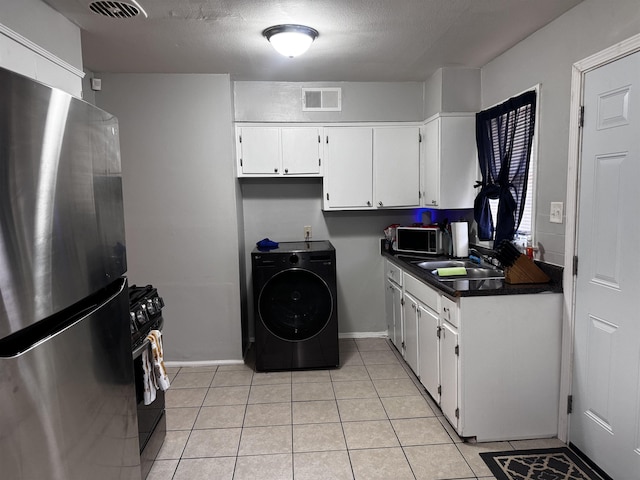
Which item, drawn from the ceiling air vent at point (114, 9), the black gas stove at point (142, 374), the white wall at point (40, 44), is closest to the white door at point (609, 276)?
the black gas stove at point (142, 374)

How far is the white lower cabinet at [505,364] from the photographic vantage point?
2.30 metres

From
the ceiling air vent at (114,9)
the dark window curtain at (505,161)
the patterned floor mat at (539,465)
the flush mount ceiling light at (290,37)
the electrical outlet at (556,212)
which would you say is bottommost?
the patterned floor mat at (539,465)

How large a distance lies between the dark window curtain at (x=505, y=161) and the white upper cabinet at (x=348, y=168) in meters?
0.93

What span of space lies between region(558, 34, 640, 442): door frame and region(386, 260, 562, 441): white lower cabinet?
0.12 feet

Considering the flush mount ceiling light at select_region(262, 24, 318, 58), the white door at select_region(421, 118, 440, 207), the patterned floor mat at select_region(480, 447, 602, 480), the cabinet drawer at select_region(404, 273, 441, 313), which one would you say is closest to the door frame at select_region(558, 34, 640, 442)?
the patterned floor mat at select_region(480, 447, 602, 480)

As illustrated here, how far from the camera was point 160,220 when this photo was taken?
3445mm

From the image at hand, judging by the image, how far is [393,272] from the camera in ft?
11.9

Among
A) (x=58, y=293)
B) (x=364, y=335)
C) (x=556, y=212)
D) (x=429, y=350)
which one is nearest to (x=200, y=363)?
(x=364, y=335)

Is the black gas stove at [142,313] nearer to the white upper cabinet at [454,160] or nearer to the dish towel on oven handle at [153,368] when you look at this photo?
the dish towel on oven handle at [153,368]

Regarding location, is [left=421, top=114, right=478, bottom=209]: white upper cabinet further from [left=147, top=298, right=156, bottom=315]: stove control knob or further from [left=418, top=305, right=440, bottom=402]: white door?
[left=147, top=298, right=156, bottom=315]: stove control knob

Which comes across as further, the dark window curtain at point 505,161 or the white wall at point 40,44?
the dark window curtain at point 505,161

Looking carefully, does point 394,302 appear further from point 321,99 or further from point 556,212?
point 321,99

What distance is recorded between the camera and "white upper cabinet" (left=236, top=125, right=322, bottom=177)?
3529mm

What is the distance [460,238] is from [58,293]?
2945 mm
